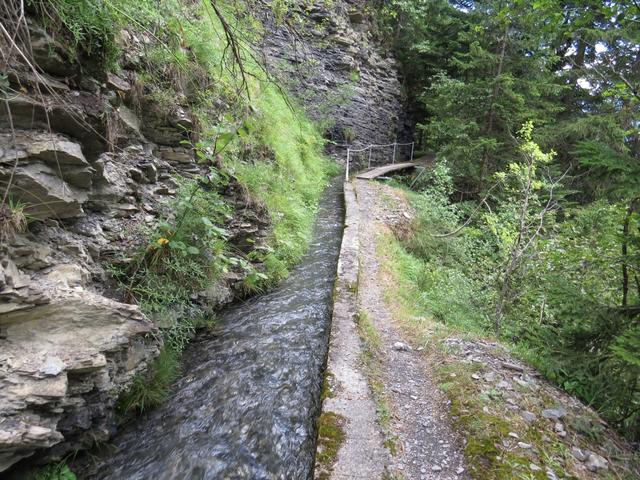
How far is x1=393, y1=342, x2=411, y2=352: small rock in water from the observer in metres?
4.49

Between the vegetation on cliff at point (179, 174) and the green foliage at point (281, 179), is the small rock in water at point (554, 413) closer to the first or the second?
the vegetation on cliff at point (179, 174)

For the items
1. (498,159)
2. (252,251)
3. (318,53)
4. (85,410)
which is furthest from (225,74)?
(318,53)

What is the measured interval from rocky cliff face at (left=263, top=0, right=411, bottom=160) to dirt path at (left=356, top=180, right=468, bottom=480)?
1272cm

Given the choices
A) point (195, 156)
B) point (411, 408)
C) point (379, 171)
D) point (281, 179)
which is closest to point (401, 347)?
point (411, 408)

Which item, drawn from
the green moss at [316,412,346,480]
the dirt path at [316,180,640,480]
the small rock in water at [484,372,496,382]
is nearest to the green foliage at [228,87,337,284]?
the dirt path at [316,180,640,480]

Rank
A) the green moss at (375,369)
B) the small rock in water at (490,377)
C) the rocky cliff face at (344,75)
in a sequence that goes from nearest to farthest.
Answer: the green moss at (375,369)
the small rock in water at (490,377)
the rocky cliff face at (344,75)

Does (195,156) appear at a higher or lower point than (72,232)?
higher

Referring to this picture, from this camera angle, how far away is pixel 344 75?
1773 cm

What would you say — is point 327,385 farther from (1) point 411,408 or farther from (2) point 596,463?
(2) point 596,463

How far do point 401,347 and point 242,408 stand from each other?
6.73 feet

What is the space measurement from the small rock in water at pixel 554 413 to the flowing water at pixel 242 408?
2143 millimetres

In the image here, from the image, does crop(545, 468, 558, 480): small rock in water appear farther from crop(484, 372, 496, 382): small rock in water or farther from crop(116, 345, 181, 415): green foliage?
crop(116, 345, 181, 415): green foliage

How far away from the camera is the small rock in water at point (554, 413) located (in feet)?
10.7

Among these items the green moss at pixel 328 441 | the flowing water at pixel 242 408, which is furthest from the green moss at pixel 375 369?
the flowing water at pixel 242 408
